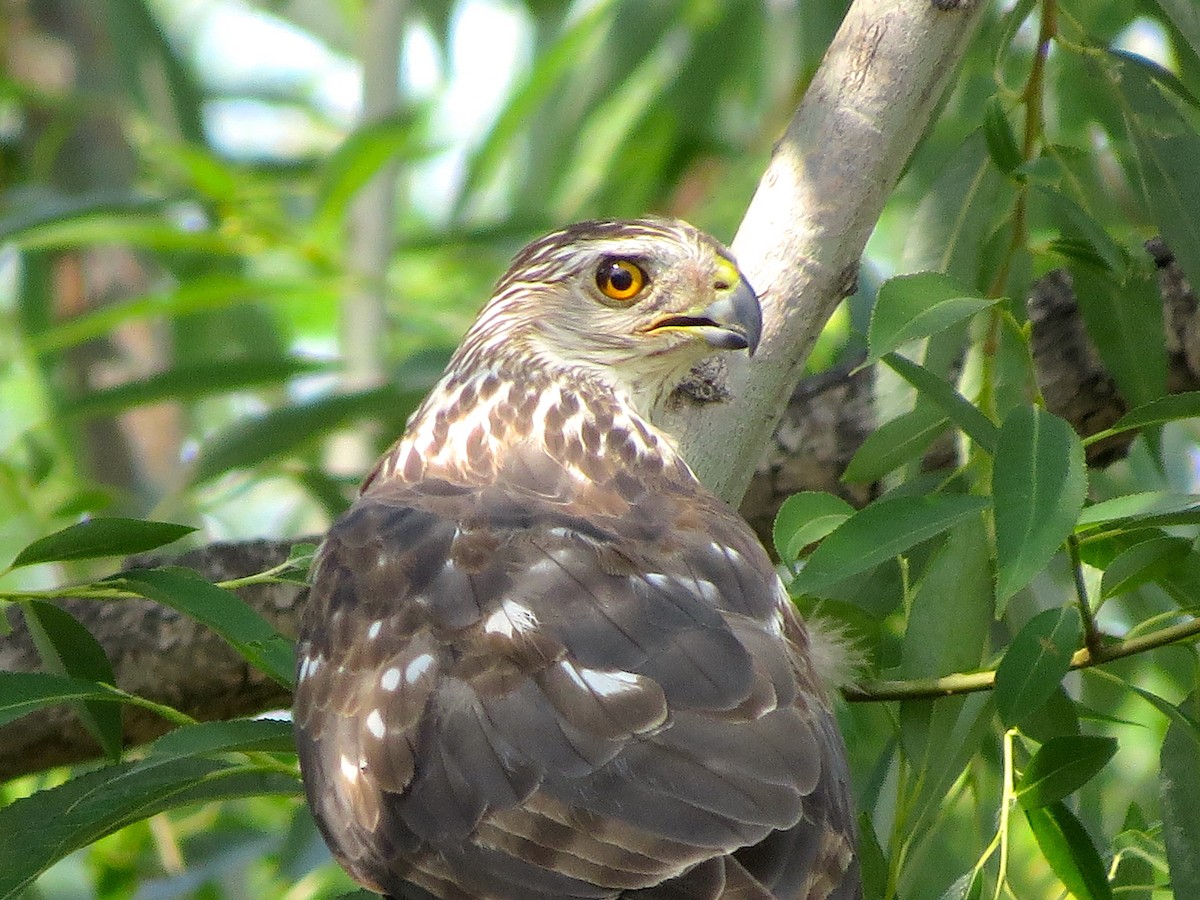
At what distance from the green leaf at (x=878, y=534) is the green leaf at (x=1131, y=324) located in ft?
2.39

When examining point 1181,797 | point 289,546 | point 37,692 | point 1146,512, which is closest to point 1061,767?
point 1181,797

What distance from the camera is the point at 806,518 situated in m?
2.63

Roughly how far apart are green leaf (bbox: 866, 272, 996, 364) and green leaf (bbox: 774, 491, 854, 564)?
0.33 meters

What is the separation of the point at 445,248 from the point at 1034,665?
11.2 feet

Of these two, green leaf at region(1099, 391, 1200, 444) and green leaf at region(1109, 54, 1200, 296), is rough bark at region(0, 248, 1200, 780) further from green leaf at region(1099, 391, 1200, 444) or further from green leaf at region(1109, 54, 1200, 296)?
green leaf at region(1099, 391, 1200, 444)

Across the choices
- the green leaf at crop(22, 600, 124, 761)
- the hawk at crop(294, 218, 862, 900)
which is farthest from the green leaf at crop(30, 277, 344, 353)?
the green leaf at crop(22, 600, 124, 761)

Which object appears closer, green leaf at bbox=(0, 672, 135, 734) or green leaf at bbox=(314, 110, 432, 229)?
green leaf at bbox=(0, 672, 135, 734)

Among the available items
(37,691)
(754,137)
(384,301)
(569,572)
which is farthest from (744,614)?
(754,137)

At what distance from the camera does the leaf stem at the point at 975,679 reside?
2428mm

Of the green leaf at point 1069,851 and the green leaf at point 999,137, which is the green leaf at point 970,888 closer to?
the green leaf at point 1069,851

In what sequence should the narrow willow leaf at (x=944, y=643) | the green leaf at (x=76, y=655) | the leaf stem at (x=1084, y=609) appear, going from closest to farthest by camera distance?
the leaf stem at (x=1084, y=609) → the narrow willow leaf at (x=944, y=643) → the green leaf at (x=76, y=655)

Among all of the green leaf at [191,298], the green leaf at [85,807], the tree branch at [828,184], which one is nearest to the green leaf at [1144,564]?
the tree branch at [828,184]

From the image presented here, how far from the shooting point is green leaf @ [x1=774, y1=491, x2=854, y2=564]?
2598 millimetres

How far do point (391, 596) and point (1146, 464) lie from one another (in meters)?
2.09
